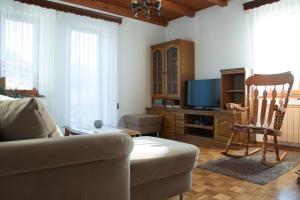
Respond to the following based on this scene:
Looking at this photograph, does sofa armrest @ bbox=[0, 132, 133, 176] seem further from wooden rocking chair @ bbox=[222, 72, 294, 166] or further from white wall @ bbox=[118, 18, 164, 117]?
white wall @ bbox=[118, 18, 164, 117]

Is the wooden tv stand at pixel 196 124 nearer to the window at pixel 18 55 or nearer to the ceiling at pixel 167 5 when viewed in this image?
the ceiling at pixel 167 5

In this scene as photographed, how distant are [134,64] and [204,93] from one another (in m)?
1.55

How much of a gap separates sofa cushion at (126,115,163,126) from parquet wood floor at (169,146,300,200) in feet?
6.40

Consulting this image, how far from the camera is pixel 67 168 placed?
1.04 meters

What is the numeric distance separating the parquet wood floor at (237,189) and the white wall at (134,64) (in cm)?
263

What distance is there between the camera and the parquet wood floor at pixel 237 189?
1775mm

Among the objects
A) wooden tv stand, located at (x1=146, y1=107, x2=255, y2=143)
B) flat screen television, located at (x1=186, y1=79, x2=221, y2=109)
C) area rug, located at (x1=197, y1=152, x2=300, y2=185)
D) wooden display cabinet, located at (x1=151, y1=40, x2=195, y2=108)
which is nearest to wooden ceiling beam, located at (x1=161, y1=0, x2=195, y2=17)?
wooden display cabinet, located at (x1=151, y1=40, x2=195, y2=108)

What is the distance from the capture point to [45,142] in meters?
0.98

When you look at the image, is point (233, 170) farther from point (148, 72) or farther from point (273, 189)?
point (148, 72)

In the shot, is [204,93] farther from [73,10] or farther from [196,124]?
[73,10]

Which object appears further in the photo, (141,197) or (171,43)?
(171,43)

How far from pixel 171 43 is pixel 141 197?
11.5 ft

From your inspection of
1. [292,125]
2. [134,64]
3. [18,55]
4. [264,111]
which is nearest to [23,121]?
[264,111]

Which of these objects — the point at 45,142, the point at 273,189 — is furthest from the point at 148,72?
the point at 45,142
